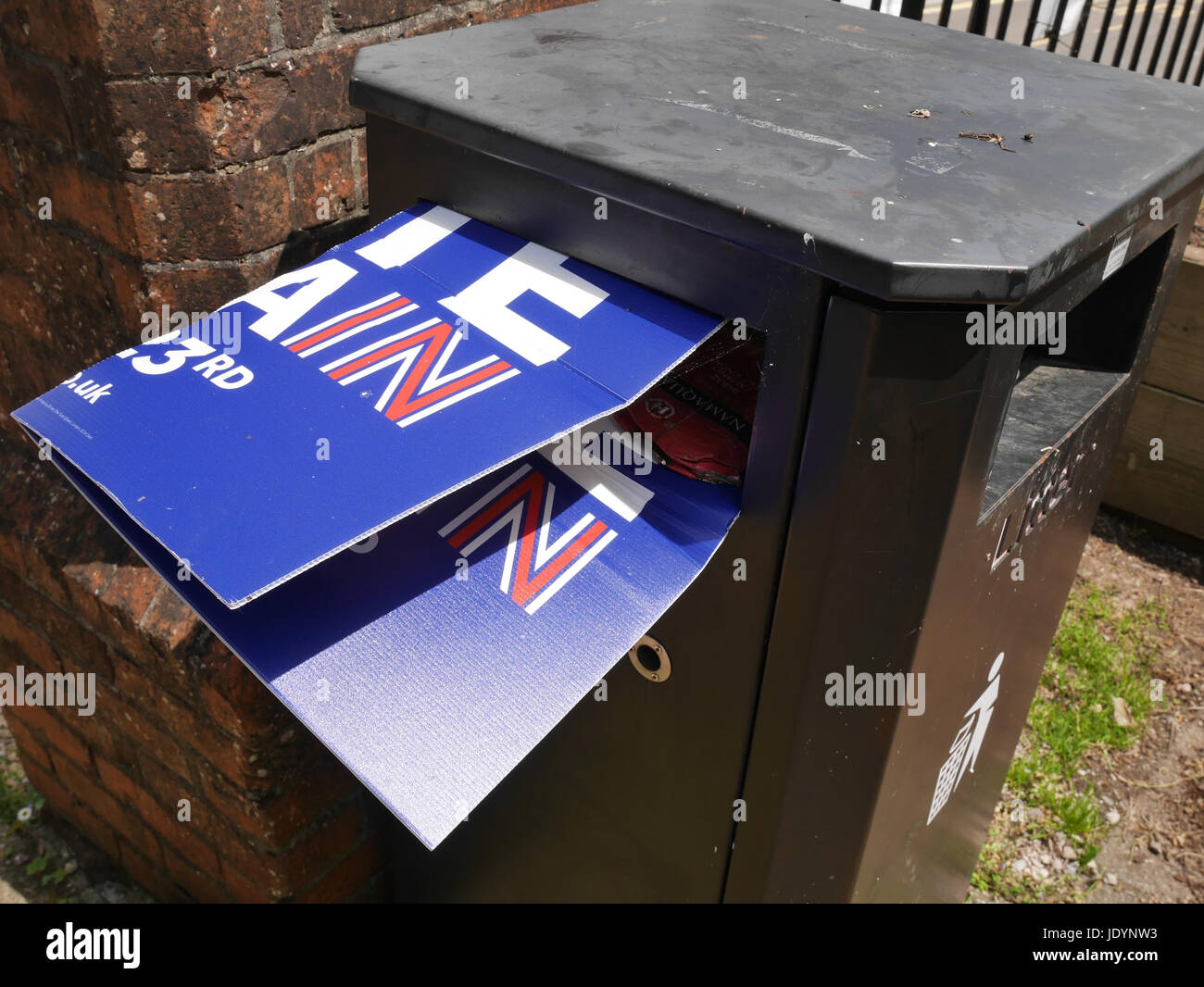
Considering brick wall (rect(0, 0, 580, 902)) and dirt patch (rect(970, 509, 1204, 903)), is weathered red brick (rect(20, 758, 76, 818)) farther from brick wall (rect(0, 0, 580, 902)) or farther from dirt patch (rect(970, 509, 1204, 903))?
dirt patch (rect(970, 509, 1204, 903))

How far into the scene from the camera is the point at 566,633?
97 cm

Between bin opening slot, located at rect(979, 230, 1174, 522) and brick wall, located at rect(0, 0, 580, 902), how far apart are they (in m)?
0.97

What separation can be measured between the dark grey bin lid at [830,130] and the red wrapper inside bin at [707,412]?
0.24 meters

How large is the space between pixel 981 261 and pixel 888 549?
0.30 metres

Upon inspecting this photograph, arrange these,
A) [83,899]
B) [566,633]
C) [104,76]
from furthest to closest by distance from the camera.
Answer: [83,899], [104,76], [566,633]

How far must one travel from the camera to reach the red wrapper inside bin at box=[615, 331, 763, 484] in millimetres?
1075

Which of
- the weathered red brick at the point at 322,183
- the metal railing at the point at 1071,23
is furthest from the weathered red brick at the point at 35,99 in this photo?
the metal railing at the point at 1071,23

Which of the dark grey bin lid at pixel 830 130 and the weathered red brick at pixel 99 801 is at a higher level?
the dark grey bin lid at pixel 830 130

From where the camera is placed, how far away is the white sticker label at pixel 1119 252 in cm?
104

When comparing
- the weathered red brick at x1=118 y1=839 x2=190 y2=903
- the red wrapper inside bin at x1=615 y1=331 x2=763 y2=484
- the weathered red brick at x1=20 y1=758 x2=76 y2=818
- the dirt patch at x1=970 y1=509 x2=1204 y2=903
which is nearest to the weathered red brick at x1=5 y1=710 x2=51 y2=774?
the weathered red brick at x1=20 y1=758 x2=76 y2=818

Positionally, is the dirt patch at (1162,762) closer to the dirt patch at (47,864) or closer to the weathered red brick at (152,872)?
the weathered red brick at (152,872)
